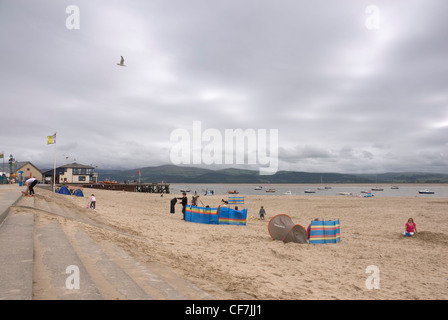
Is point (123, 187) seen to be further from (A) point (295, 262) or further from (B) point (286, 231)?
(A) point (295, 262)

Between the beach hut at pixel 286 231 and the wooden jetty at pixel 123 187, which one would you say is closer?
the beach hut at pixel 286 231

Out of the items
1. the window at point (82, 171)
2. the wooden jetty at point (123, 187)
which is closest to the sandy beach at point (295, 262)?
the wooden jetty at point (123, 187)

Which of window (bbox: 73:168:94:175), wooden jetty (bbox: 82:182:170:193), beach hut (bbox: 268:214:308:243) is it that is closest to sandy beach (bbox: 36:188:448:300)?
beach hut (bbox: 268:214:308:243)

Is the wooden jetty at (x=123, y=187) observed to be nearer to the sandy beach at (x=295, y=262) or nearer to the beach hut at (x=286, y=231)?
the sandy beach at (x=295, y=262)

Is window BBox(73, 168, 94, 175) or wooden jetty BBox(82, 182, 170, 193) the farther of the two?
window BBox(73, 168, 94, 175)

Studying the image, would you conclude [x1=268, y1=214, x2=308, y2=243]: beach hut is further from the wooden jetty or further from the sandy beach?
the wooden jetty

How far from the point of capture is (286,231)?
13.5 m

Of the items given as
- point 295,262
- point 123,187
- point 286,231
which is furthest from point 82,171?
point 295,262

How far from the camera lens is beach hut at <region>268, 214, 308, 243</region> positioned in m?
13.3

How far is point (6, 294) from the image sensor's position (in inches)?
164

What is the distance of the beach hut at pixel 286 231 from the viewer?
13.3 metres
